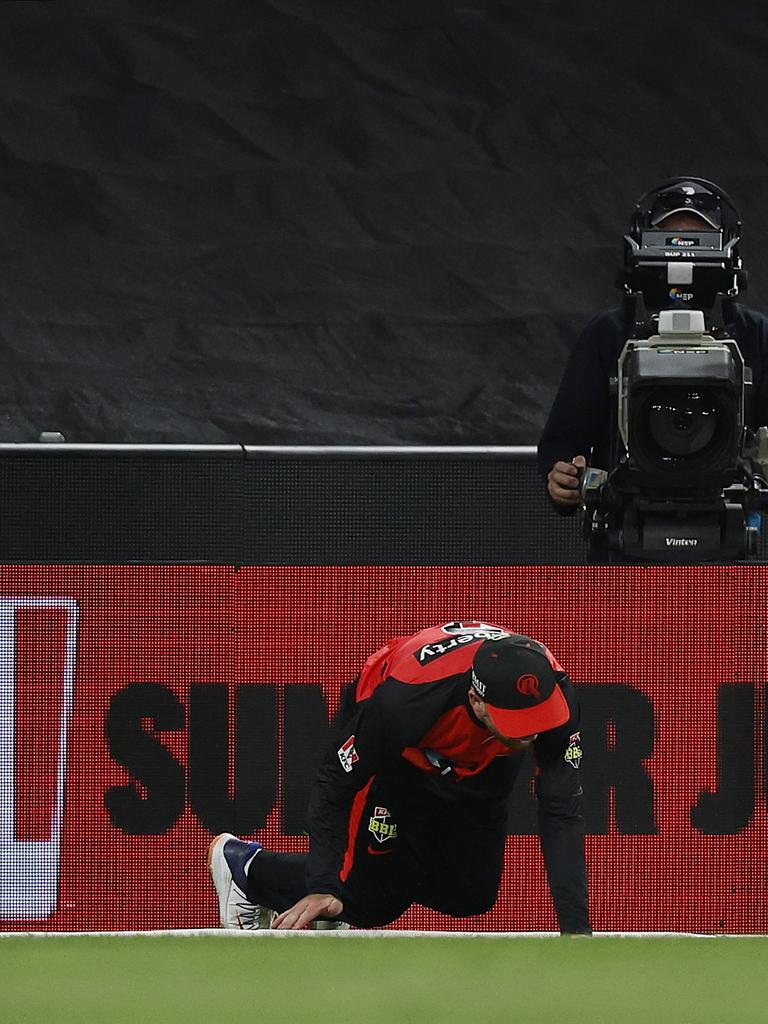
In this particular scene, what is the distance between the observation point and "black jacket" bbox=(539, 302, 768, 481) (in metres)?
4.15

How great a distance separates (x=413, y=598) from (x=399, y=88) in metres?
2.68

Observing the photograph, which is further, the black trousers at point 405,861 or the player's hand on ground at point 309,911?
the black trousers at point 405,861

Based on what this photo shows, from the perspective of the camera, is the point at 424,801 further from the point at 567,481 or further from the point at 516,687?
the point at 567,481

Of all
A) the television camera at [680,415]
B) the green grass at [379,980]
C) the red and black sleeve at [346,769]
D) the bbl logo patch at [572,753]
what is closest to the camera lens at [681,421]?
the television camera at [680,415]

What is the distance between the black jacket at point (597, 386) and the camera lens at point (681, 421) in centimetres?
41

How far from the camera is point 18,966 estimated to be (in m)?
2.54

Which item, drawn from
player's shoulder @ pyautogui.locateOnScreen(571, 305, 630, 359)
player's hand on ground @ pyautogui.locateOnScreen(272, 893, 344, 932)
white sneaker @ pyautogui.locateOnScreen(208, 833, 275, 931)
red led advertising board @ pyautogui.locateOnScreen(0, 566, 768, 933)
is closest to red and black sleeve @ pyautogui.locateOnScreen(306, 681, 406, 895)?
player's hand on ground @ pyautogui.locateOnScreen(272, 893, 344, 932)

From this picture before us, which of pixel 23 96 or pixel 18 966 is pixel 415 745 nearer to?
pixel 18 966

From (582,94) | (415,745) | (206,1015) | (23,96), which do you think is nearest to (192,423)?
(23,96)

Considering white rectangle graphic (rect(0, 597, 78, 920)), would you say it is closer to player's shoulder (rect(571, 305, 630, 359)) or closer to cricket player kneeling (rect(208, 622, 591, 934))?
cricket player kneeling (rect(208, 622, 591, 934))

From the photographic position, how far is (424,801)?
15.1 ft

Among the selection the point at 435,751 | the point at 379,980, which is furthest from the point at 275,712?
the point at 379,980

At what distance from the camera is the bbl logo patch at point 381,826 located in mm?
4664

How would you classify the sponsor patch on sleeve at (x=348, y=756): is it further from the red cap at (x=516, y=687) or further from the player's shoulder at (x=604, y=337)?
the player's shoulder at (x=604, y=337)
